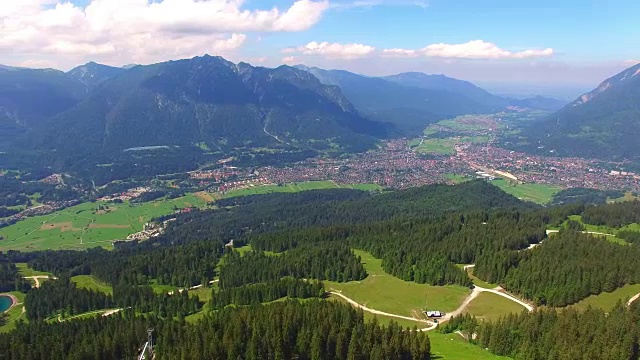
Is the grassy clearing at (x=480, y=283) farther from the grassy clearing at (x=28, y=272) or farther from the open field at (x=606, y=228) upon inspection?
the grassy clearing at (x=28, y=272)

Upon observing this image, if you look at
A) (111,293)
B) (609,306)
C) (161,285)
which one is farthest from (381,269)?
(111,293)

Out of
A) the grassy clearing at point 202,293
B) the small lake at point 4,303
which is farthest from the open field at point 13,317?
the grassy clearing at point 202,293

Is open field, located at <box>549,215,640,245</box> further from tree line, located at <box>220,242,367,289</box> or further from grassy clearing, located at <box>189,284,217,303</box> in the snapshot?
grassy clearing, located at <box>189,284,217,303</box>

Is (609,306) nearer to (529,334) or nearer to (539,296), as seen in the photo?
(539,296)

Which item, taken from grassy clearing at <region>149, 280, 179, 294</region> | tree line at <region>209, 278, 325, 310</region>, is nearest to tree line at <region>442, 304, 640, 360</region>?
tree line at <region>209, 278, 325, 310</region>

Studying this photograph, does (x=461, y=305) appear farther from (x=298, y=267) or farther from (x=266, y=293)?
(x=298, y=267)

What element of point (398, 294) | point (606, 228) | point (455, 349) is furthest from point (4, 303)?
point (606, 228)

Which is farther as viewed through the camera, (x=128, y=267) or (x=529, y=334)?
(x=128, y=267)
